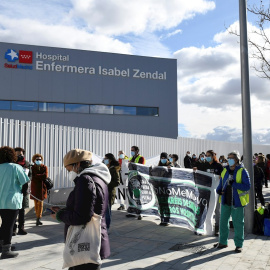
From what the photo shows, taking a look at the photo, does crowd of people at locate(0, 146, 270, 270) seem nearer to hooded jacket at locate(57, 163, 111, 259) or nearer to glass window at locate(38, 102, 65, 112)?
hooded jacket at locate(57, 163, 111, 259)

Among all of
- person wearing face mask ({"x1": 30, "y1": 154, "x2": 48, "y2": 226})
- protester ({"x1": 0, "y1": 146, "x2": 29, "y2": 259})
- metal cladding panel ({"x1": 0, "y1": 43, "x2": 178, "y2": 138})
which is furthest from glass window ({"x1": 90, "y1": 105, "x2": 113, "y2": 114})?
protester ({"x1": 0, "y1": 146, "x2": 29, "y2": 259})

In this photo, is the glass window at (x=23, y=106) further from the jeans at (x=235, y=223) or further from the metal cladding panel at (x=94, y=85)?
the jeans at (x=235, y=223)

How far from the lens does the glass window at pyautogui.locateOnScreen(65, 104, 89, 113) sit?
25.1 m

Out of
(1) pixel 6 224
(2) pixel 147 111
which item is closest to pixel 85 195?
(1) pixel 6 224

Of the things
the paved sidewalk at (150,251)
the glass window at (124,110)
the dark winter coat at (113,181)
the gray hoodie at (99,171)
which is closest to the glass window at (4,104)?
the glass window at (124,110)

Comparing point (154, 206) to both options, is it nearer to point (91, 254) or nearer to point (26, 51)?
point (91, 254)

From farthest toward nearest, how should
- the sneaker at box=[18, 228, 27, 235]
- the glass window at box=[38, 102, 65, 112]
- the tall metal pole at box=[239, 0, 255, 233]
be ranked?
the glass window at box=[38, 102, 65, 112] < the tall metal pole at box=[239, 0, 255, 233] < the sneaker at box=[18, 228, 27, 235]

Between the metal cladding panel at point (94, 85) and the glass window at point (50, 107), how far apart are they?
0.94 ft

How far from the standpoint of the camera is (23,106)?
79.4 feet

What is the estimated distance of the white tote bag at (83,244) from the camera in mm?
2809

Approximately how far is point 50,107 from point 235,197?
20904 mm

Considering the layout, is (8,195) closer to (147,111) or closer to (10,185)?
(10,185)

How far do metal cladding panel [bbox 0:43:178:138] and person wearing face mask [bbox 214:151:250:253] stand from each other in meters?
19.9

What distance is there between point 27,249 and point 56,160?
15.5ft
